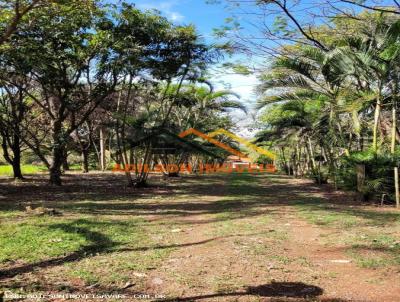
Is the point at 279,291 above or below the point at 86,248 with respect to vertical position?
below

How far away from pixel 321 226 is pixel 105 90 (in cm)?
968

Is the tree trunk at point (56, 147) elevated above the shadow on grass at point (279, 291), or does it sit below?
above

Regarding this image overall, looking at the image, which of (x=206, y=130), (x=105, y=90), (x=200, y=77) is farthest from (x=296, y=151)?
(x=105, y=90)

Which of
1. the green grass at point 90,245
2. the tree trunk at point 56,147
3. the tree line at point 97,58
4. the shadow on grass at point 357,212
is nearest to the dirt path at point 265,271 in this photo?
the green grass at point 90,245

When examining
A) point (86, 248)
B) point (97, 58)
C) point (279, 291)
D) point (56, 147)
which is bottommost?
point (279, 291)

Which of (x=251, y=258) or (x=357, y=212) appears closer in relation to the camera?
(x=251, y=258)

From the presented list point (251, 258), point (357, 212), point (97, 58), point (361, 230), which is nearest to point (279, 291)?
point (251, 258)

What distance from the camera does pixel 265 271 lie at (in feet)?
15.1

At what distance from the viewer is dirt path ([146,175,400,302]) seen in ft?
12.9

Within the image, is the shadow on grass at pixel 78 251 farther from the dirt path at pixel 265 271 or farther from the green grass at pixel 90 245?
the dirt path at pixel 265 271

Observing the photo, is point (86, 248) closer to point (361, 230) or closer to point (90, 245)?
point (90, 245)

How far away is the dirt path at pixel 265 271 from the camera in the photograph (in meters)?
3.93

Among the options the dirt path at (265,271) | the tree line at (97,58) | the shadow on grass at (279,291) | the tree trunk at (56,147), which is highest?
the tree line at (97,58)

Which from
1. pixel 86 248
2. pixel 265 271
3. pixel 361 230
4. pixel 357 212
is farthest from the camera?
pixel 357 212
